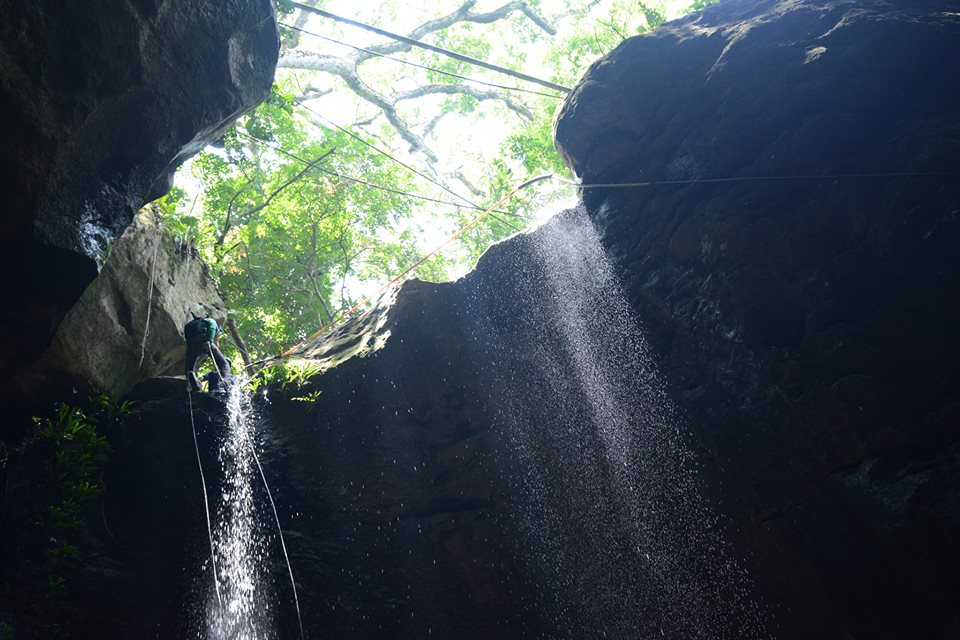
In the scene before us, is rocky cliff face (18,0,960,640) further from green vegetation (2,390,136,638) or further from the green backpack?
the green backpack

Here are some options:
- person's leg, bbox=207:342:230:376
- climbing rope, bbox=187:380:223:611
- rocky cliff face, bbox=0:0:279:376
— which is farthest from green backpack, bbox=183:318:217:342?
rocky cliff face, bbox=0:0:279:376

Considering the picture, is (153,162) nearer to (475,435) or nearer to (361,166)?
(475,435)

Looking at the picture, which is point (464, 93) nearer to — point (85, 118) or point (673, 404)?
point (85, 118)

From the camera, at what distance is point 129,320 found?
26.8 ft

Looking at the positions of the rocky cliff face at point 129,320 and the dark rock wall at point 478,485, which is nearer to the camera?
the dark rock wall at point 478,485

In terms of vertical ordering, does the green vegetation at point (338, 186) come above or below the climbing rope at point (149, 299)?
above

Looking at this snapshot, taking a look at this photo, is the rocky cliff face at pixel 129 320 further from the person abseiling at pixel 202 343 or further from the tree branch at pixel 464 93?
the tree branch at pixel 464 93

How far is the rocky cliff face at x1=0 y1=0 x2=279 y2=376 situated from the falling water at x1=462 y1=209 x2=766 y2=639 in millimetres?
4378

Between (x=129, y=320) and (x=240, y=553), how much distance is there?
3682 mm

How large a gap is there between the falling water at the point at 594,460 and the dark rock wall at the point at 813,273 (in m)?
0.44

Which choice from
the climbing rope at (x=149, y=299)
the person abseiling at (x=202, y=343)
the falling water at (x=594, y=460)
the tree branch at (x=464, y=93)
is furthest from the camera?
the tree branch at (x=464, y=93)

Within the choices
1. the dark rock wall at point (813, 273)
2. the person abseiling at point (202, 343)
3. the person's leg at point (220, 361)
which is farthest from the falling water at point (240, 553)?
the dark rock wall at point (813, 273)

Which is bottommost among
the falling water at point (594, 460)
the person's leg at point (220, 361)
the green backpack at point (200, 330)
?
the falling water at point (594, 460)

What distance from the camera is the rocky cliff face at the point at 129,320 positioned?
7.12 meters
